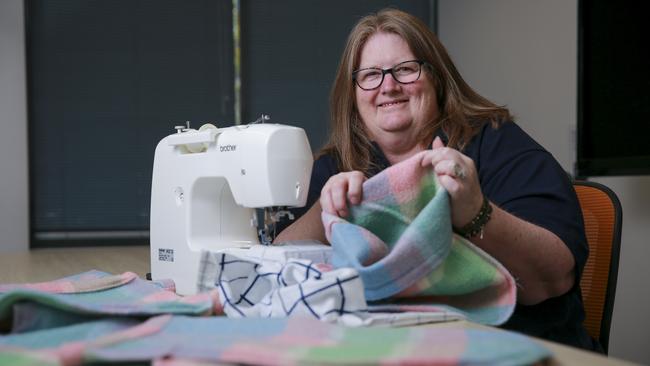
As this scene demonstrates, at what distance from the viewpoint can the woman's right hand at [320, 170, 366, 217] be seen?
1.12 meters

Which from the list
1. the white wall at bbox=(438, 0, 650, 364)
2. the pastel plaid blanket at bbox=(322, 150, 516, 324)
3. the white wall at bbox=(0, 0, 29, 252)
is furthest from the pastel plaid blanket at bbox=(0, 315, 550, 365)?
the white wall at bbox=(0, 0, 29, 252)

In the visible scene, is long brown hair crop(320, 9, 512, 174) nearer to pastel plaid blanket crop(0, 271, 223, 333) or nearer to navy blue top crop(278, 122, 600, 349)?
navy blue top crop(278, 122, 600, 349)

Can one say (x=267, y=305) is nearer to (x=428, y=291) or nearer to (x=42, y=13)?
(x=428, y=291)

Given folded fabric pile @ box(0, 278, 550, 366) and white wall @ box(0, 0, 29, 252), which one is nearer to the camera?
folded fabric pile @ box(0, 278, 550, 366)

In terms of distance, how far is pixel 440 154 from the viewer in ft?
3.57

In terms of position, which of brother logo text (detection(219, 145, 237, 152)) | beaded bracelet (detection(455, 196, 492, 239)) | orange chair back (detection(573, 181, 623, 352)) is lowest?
orange chair back (detection(573, 181, 623, 352))

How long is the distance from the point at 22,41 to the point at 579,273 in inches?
148

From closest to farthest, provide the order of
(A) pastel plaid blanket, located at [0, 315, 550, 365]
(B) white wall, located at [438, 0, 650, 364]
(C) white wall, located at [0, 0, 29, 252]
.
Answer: (A) pastel plaid blanket, located at [0, 315, 550, 365]
(B) white wall, located at [438, 0, 650, 364]
(C) white wall, located at [0, 0, 29, 252]

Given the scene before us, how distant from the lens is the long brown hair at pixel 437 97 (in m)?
1.73

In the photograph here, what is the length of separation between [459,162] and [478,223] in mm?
131

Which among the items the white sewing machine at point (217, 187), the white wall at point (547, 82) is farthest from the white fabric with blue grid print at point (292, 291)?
the white wall at point (547, 82)

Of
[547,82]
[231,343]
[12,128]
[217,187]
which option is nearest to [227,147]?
[217,187]

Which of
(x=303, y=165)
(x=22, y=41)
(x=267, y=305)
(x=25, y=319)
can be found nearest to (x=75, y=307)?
(x=25, y=319)

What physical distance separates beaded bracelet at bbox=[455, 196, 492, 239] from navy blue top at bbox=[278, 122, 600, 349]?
0.86 ft
